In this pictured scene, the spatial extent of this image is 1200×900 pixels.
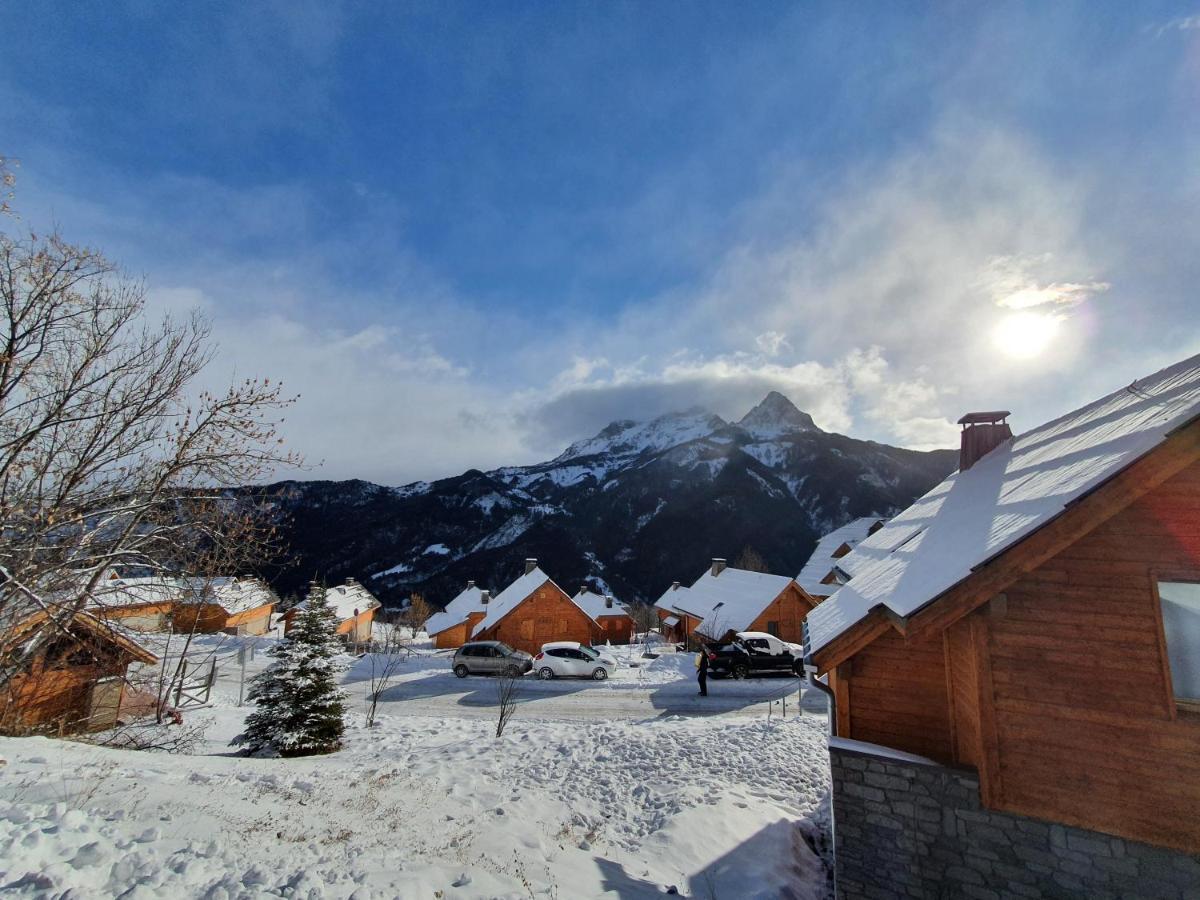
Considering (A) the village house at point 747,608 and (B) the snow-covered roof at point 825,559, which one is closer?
(A) the village house at point 747,608

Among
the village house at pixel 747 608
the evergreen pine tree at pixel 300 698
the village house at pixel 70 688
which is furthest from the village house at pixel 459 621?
the evergreen pine tree at pixel 300 698

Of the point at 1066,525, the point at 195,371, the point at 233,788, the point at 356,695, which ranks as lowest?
the point at 356,695

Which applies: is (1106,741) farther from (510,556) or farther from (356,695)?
(510,556)

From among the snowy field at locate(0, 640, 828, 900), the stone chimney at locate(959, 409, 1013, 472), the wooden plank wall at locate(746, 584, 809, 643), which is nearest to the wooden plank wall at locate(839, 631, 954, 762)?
the snowy field at locate(0, 640, 828, 900)

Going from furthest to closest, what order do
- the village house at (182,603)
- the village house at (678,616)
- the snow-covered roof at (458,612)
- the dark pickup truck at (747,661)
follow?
the snow-covered roof at (458,612) → the village house at (678,616) → the dark pickup truck at (747,661) → the village house at (182,603)

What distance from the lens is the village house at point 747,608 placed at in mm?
34297

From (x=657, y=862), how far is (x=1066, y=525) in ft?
22.2

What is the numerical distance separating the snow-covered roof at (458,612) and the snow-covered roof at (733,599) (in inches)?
865

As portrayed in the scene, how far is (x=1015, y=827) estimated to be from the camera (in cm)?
572

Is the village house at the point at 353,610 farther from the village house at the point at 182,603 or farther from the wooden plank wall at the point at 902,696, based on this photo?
the wooden plank wall at the point at 902,696

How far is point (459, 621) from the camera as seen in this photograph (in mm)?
48500

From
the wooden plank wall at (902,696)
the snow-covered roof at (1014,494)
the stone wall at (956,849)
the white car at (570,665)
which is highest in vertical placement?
the snow-covered roof at (1014,494)

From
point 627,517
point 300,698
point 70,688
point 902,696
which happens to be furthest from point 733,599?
point 627,517

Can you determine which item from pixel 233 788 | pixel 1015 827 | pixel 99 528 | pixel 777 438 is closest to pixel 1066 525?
pixel 1015 827
